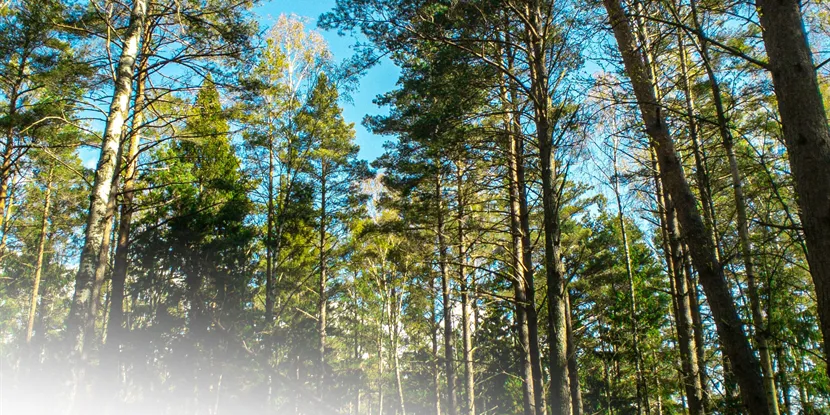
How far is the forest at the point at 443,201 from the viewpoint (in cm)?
442

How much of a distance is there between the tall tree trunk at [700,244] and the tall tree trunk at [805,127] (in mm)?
849

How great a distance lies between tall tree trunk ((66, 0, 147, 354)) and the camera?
599cm

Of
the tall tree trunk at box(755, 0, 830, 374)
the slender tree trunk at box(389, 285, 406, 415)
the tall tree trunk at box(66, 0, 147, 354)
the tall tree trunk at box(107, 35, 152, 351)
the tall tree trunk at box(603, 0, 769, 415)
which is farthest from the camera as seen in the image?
the slender tree trunk at box(389, 285, 406, 415)

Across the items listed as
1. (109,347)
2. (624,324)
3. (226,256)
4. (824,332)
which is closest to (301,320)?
(226,256)

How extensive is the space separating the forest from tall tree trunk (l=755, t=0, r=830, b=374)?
0.05 feet

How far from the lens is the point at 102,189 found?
6.52 m

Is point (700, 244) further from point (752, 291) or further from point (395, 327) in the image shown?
point (395, 327)

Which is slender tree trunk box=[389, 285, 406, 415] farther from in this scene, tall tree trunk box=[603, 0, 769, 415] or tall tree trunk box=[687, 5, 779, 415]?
tall tree trunk box=[603, 0, 769, 415]

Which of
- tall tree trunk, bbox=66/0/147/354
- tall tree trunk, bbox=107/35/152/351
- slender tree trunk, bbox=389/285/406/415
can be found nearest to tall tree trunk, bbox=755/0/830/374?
tall tree trunk, bbox=66/0/147/354

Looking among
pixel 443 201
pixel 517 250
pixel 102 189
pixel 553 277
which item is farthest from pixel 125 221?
pixel 553 277

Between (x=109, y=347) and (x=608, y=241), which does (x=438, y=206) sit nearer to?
(x=608, y=241)

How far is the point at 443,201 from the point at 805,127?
8.25 meters

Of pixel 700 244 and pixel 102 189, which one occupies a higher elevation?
pixel 102 189

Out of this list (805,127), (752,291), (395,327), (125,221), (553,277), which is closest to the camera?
(805,127)
